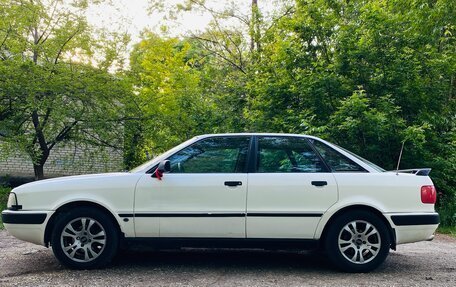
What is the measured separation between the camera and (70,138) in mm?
12797

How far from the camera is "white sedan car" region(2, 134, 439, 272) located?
511 cm

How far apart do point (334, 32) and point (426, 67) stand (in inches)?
97.8

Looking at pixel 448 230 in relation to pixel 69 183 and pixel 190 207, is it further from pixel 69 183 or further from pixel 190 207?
pixel 69 183

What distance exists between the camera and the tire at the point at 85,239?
5.11m

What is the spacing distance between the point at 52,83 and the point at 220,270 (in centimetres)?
796

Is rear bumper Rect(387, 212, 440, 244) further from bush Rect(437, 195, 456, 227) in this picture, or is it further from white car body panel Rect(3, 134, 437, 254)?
bush Rect(437, 195, 456, 227)

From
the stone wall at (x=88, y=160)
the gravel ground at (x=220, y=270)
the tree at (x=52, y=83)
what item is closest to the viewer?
the gravel ground at (x=220, y=270)

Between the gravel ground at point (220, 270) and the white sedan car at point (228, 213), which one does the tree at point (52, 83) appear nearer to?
the gravel ground at point (220, 270)

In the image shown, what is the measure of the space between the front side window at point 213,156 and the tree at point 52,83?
274 inches

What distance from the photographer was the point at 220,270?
17.3 ft

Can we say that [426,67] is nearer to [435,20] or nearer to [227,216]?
[435,20]

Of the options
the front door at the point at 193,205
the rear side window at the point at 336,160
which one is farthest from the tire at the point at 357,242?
the front door at the point at 193,205

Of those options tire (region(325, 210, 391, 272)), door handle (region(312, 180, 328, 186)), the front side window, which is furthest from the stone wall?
tire (region(325, 210, 391, 272))

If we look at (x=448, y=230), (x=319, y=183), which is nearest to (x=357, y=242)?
(x=319, y=183)
